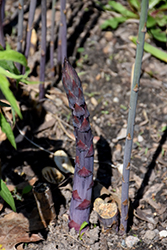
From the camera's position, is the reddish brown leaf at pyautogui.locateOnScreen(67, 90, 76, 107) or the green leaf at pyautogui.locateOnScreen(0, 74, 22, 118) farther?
the reddish brown leaf at pyautogui.locateOnScreen(67, 90, 76, 107)

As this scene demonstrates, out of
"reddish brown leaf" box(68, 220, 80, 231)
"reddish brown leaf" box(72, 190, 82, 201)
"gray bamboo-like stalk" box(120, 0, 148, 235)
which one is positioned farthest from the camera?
"reddish brown leaf" box(68, 220, 80, 231)

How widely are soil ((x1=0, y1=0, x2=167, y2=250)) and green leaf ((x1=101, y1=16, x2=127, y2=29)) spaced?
7 cm

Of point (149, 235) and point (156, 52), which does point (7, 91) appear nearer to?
point (149, 235)

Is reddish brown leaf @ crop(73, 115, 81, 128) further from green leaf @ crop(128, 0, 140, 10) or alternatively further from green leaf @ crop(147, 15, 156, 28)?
green leaf @ crop(128, 0, 140, 10)

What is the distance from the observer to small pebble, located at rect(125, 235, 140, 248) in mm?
1897

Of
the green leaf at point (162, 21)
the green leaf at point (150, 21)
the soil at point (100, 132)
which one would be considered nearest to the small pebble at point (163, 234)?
the soil at point (100, 132)

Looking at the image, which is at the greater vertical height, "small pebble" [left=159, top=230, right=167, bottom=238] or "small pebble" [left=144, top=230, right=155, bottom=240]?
"small pebble" [left=144, top=230, right=155, bottom=240]

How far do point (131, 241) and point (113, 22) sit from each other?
2.52 m

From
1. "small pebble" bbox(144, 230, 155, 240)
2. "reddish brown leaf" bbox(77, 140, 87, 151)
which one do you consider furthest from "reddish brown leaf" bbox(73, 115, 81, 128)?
"small pebble" bbox(144, 230, 155, 240)

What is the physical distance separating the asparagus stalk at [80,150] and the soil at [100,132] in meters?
0.15

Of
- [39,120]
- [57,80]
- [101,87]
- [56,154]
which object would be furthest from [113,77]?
[56,154]

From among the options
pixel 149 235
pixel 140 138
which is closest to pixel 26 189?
pixel 149 235

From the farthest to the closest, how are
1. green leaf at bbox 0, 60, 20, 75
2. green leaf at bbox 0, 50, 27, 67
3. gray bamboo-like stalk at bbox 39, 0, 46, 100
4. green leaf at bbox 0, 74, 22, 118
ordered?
gray bamboo-like stalk at bbox 39, 0, 46, 100
green leaf at bbox 0, 60, 20, 75
green leaf at bbox 0, 50, 27, 67
green leaf at bbox 0, 74, 22, 118

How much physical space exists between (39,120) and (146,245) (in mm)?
1387
